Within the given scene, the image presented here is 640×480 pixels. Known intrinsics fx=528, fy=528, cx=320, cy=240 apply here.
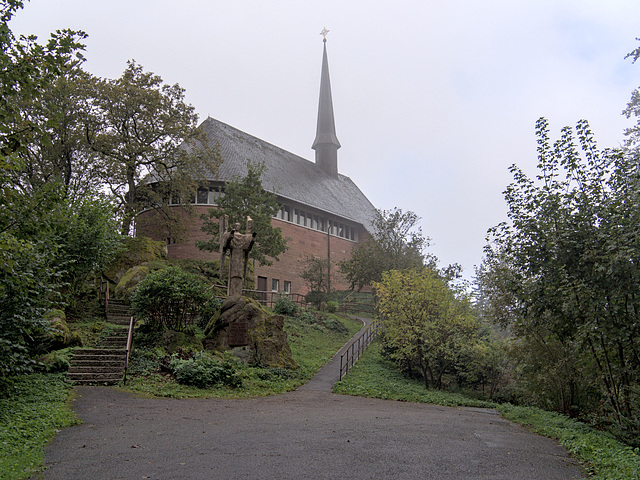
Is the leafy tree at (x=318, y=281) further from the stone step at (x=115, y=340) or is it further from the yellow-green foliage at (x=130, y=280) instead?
the stone step at (x=115, y=340)

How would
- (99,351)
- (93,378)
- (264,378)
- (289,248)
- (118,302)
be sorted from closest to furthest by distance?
(93,378) → (99,351) → (264,378) → (118,302) → (289,248)

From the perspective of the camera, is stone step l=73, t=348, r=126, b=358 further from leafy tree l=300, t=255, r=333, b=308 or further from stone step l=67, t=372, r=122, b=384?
leafy tree l=300, t=255, r=333, b=308

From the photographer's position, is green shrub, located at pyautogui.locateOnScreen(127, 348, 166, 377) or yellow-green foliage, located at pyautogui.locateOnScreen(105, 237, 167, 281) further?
yellow-green foliage, located at pyautogui.locateOnScreen(105, 237, 167, 281)

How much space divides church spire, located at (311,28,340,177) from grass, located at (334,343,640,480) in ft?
117

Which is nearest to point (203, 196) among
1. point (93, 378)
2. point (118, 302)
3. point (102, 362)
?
point (118, 302)

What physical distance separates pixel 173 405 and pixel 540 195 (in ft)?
27.0

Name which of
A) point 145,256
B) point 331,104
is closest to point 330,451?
point 145,256

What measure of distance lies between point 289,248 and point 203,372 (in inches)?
1030

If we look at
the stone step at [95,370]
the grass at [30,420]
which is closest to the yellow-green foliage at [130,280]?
the stone step at [95,370]

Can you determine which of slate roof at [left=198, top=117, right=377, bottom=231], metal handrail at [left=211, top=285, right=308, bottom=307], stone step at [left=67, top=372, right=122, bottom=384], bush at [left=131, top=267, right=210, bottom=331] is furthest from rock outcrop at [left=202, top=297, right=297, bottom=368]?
slate roof at [left=198, top=117, right=377, bottom=231]

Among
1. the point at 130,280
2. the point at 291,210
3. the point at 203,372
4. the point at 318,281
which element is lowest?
the point at 203,372

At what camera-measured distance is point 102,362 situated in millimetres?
13398

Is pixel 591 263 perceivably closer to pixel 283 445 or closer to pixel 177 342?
pixel 283 445

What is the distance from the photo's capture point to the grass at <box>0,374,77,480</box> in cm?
568
